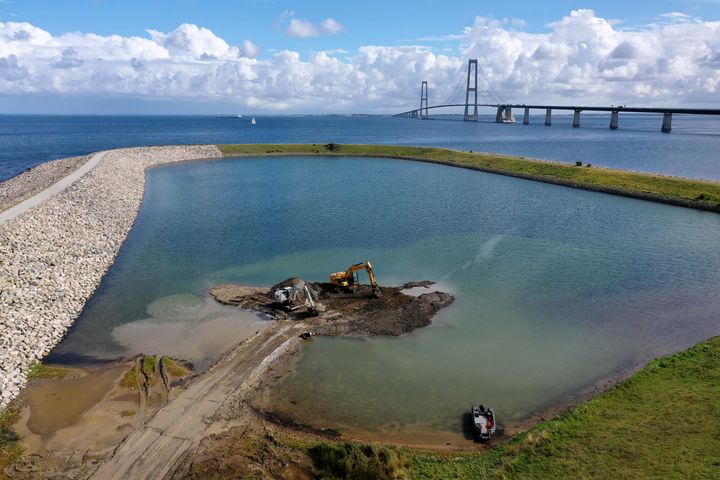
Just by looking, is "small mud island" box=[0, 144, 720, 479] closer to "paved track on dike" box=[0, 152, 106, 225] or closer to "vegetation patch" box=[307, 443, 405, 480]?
"vegetation patch" box=[307, 443, 405, 480]

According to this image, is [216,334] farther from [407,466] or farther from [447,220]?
[447,220]

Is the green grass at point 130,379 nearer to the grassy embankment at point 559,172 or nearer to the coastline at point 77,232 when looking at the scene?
the coastline at point 77,232

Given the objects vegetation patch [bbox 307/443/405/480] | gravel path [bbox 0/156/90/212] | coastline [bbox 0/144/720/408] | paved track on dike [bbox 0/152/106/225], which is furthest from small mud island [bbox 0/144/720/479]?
gravel path [bbox 0/156/90/212]

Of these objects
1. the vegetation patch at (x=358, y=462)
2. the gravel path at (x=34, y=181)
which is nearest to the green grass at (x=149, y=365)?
the vegetation patch at (x=358, y=462)

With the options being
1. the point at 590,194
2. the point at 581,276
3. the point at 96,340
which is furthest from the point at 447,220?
the point at 96,340

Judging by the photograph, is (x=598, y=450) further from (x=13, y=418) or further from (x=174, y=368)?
(x=13, y=418)

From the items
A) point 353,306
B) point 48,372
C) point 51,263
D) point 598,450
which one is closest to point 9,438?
point 48,372
